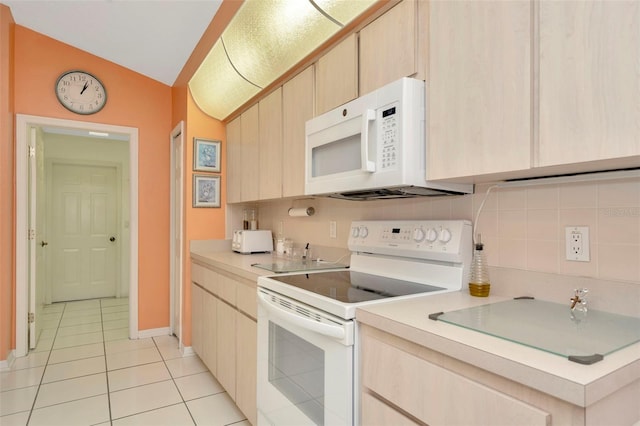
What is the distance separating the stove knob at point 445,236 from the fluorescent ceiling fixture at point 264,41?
1016mm

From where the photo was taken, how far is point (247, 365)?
198cm

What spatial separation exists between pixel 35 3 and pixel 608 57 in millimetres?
3569

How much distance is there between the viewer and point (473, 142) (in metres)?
1.17

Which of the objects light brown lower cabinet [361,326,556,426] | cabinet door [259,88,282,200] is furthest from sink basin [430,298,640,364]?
cabinet door [259,88,282,200]

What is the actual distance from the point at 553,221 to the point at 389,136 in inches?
25.0

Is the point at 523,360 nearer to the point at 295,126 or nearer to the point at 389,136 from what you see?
the point at 389,136

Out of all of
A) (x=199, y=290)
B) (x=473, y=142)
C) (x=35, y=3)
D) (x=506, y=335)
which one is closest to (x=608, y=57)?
(x=473, y=142)

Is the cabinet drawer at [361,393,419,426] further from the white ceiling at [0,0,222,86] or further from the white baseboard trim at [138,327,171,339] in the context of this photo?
the white baseboard trim at [138,327,171,339]

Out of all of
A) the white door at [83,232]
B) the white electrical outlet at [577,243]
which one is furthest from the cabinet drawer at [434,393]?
the white door at [83,232]

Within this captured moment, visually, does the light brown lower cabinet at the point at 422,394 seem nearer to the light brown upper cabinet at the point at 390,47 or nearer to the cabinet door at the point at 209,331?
the light brown upper cabinet at the point at 390,47

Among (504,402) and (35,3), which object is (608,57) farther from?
(35,3)

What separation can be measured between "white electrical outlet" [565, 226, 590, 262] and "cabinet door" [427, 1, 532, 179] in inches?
13.3

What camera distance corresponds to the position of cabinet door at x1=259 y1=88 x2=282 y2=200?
2.39 meters

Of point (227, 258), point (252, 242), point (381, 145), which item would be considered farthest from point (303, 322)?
point (252, 242)
